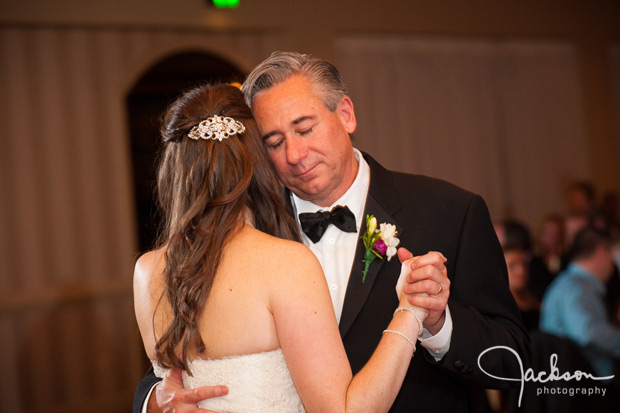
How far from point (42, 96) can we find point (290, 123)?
13.9 ft

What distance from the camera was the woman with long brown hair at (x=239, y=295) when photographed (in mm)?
1606

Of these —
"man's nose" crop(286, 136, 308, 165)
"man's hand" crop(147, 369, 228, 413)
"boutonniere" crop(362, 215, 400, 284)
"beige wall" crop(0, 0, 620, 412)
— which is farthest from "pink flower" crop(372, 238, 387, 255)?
"beige wall" crop(0, 0, 620, 412)

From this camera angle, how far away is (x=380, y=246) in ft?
6.65

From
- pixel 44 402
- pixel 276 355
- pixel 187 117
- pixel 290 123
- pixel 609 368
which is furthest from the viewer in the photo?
pixel 44 402

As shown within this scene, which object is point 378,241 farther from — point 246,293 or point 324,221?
point 246,293

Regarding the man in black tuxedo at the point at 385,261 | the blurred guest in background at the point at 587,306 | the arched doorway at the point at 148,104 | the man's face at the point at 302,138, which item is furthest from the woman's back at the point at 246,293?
the arched doorway at the point at 148,104

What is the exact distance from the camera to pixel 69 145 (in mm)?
5797

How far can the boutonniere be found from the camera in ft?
6.62

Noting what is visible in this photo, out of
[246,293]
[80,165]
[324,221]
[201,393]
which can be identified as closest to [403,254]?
[324,221]

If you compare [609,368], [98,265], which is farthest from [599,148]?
[98,265]

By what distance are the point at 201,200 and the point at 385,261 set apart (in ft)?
2.20

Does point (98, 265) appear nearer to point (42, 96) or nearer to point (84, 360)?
point (84, 360)

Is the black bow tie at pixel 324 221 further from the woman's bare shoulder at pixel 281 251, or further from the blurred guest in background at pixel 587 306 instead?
A: the blurred guest in background at pixel 587 306

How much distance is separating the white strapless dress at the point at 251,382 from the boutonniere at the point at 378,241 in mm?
476
